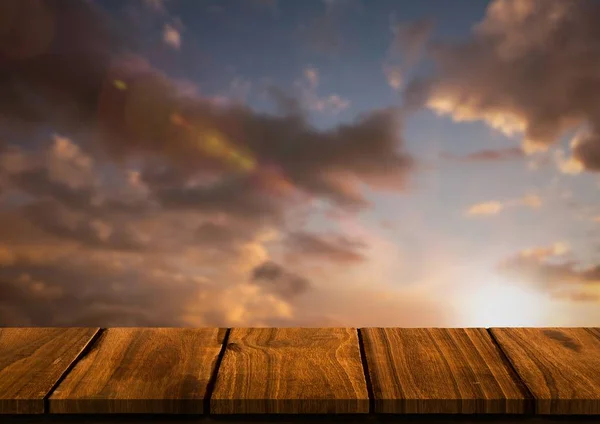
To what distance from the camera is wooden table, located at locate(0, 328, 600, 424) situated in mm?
1008

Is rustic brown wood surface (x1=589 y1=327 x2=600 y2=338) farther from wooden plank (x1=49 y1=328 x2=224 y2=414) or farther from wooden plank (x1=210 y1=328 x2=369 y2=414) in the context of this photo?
wooden plank (x1=49 y1=328 x2=224 y2=414)

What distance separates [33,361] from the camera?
1149mm

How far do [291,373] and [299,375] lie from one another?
0.01 meters

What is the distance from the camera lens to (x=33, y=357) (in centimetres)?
117

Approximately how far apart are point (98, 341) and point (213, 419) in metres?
0.34

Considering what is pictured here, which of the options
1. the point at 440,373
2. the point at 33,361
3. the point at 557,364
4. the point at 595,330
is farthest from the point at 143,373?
the point at 595,330

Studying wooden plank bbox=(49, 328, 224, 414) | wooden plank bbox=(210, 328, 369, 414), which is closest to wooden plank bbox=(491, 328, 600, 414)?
wooden plank bbox=(210, 328, 369, 414)

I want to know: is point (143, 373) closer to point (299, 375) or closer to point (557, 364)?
point (299, 375)

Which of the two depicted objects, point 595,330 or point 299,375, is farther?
point 595,330

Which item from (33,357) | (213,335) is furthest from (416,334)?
(33,357)

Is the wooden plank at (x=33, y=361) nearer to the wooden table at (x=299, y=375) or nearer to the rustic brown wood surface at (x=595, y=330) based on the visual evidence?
the wooden table at (x=299, y=375)

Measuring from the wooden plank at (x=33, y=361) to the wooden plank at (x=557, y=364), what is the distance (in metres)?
0.72

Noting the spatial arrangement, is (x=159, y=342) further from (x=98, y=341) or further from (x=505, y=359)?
(x=505, y=359)

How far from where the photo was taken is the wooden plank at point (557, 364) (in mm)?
1011
